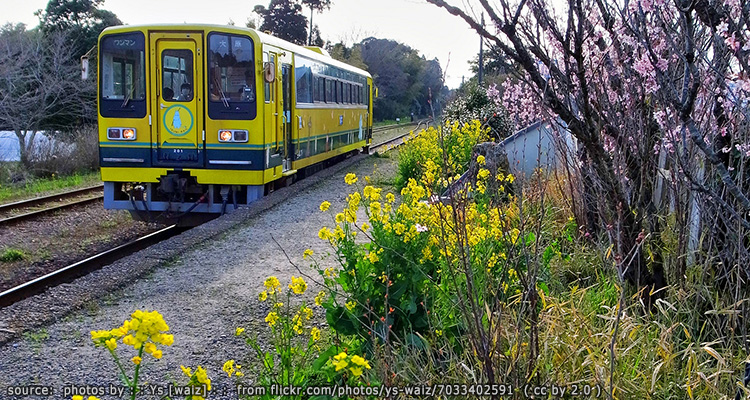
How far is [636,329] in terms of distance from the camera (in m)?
3.75

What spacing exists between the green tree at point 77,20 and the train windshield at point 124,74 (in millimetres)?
22415

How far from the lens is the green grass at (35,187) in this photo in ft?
46.5

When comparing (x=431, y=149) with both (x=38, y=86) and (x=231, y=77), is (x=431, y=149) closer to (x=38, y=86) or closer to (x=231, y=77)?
(x=231, y=77)

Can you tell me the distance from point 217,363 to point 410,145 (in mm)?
9809

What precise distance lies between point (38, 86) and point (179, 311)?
79.5 ft

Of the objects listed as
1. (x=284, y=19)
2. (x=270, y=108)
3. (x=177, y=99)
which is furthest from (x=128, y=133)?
(x=284, y=19)

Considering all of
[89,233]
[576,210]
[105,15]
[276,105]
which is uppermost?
[105,15]

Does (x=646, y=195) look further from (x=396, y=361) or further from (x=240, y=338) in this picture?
(x=240, y=338)

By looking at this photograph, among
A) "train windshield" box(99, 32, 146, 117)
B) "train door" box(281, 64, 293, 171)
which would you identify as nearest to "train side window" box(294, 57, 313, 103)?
"train door" box(281, 64, 293, 171)

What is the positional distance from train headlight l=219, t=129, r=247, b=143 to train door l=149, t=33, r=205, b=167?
27 cm

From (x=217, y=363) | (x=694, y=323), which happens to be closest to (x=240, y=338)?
(x=217, y=363)

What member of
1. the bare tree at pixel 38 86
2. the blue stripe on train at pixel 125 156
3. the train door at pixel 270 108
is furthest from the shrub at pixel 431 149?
the bare tree at pixel 38 86

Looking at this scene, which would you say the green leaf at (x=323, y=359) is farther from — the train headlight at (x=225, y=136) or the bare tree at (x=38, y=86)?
the bare tree at (x=38, y=86)

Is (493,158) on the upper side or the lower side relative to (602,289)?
upper
